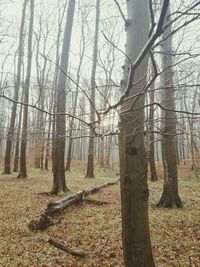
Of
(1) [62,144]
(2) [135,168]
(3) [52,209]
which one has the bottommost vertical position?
(3) [52,209]

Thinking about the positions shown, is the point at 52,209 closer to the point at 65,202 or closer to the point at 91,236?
the point at 65,202

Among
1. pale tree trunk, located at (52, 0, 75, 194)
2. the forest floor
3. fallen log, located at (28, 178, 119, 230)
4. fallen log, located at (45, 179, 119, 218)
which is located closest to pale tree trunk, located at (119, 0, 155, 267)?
the forest floor

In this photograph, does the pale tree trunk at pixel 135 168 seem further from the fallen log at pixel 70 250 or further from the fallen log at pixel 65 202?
the fallen log at pixel 65 202

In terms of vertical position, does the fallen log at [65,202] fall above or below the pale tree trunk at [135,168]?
below

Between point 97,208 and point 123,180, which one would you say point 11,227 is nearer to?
point 97,208

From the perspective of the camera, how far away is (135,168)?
238cm

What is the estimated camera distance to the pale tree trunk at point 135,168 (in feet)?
7.79

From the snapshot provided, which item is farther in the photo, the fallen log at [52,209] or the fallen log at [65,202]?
the fallen log at [65,202]

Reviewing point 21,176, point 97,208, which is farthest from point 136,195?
point 21,176

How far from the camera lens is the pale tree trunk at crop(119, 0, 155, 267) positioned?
238cm

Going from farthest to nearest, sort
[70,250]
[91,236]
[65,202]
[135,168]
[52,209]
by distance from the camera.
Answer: [65,202] < [52,209] < [91,236] < [70,250] < [135,168]

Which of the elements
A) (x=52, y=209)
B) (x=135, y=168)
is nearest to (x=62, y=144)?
(x=52, y=209)

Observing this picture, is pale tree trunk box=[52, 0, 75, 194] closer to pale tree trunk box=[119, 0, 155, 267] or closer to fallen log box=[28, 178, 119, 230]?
A: fallen log box=[28, 178, 119, 230]

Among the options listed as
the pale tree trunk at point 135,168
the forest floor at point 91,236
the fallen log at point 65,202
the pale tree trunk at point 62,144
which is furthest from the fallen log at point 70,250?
the pale tree trunk at point 62,144
